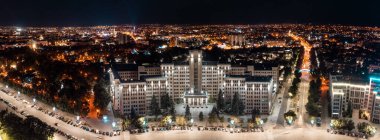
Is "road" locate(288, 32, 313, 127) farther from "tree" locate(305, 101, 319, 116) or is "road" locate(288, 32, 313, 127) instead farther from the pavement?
the pavement

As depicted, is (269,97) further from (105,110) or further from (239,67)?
(105,110)

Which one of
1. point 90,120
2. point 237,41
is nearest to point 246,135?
point 90,120

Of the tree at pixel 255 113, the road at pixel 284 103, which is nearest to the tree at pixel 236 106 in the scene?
the tree at pixel 255 113

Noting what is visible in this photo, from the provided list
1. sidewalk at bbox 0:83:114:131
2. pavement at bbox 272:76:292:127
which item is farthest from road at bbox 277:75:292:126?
sidewalk at bbox 0:83:114:131

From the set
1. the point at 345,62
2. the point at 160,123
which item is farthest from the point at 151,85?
the point at 345,62

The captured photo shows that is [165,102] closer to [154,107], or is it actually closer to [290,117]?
[154,107]

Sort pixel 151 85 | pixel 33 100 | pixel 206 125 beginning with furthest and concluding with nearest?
pixel 33 100 → pixel 151 85 → pixel 206 125
